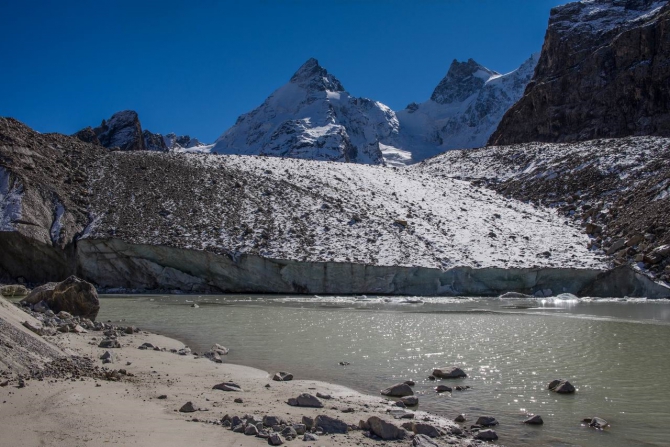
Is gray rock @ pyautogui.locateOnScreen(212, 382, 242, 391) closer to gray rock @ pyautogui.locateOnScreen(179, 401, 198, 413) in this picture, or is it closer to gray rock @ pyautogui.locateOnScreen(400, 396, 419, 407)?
gray rock @ pyautogui.locateOnScreen(179, 401, 198, 413)

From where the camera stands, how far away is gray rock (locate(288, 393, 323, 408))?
7562 millimetres

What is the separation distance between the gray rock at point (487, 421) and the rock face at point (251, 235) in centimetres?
2596

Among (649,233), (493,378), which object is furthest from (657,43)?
(493,378)

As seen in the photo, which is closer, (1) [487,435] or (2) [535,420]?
(1) [487,435]

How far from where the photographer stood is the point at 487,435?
21.5ft

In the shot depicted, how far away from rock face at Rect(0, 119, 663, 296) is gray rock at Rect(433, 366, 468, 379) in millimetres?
23123

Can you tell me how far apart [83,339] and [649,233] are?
3255 centimetres

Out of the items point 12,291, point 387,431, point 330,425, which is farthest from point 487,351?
point 12,291

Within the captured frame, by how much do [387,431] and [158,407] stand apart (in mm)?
3007

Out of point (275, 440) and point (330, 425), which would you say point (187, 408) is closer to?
point (275, 440)

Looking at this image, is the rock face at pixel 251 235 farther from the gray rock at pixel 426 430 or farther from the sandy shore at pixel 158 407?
the gray rock at pixel 426 430

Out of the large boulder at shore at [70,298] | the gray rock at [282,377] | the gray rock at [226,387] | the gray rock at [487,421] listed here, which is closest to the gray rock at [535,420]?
the gray rock at [487,421]

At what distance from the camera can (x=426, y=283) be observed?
33281 mm

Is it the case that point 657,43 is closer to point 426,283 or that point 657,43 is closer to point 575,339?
point 426,283
